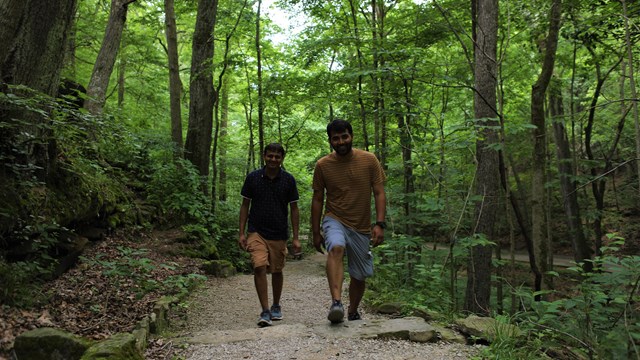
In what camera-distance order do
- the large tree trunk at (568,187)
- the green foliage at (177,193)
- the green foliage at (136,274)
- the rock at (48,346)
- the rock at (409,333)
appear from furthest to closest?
the large tree trunk at (568,187) < the green foliage at (177,193) < the green foliage at (136,274) < the rock at (409,333) < the rock at (48,346)

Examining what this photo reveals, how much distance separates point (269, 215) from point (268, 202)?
0.48 ft

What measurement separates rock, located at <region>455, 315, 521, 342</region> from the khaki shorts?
6.52ft

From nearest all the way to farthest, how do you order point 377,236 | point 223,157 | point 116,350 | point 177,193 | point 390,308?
point 116,350 < point 377,236 < point 390,308 < point 177,193 < point 223,157

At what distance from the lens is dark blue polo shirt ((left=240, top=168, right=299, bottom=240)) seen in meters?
4.38

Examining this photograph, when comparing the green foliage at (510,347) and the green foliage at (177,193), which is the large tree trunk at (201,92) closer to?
the green foliage at (177,193)

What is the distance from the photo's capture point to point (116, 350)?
2.68m

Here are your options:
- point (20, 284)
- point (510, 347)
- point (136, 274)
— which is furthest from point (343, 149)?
point (136, 274)

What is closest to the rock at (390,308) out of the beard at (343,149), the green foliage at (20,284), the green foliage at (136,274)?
the beard at (343,149)

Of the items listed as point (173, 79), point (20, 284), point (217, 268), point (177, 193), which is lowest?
point (217, 268)

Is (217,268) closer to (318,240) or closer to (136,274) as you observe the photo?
(136,274)

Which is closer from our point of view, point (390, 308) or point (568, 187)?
point (390, 308)

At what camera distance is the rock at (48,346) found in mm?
2711

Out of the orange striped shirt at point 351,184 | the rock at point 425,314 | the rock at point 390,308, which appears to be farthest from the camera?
the rock at point 390,308

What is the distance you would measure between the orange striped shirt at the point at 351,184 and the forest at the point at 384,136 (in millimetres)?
1610
